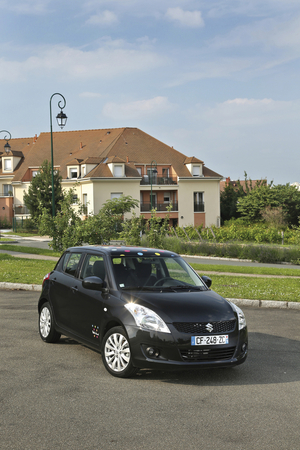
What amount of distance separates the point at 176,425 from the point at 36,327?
4906 millimetres

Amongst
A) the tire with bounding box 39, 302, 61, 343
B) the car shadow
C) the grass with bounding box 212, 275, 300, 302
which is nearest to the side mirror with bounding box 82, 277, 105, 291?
the car shadow

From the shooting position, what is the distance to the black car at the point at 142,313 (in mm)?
5762

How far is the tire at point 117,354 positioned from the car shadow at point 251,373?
0.24 metres

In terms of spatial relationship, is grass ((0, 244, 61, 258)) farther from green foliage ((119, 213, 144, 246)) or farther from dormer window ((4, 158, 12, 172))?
dormer window ((4, 158, 12, 172))

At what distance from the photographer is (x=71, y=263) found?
7.73m

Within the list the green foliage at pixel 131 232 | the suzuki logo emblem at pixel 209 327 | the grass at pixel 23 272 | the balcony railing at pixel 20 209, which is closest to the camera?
the suzuki logo emblem at pixel 209 327

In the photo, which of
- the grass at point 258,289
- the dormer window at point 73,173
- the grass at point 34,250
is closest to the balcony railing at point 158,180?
the dormer window at point 73,173

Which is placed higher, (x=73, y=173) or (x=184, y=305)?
(x=73, y=173)

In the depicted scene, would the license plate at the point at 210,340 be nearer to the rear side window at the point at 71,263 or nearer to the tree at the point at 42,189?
the rear side window at the point at 71,263

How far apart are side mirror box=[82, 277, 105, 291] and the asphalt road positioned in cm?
100

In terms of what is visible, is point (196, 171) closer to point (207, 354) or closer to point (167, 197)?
point (167, 197)

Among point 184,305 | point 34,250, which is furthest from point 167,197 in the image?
point 184,305

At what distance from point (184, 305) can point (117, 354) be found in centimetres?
100

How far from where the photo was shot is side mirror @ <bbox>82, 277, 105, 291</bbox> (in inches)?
258
